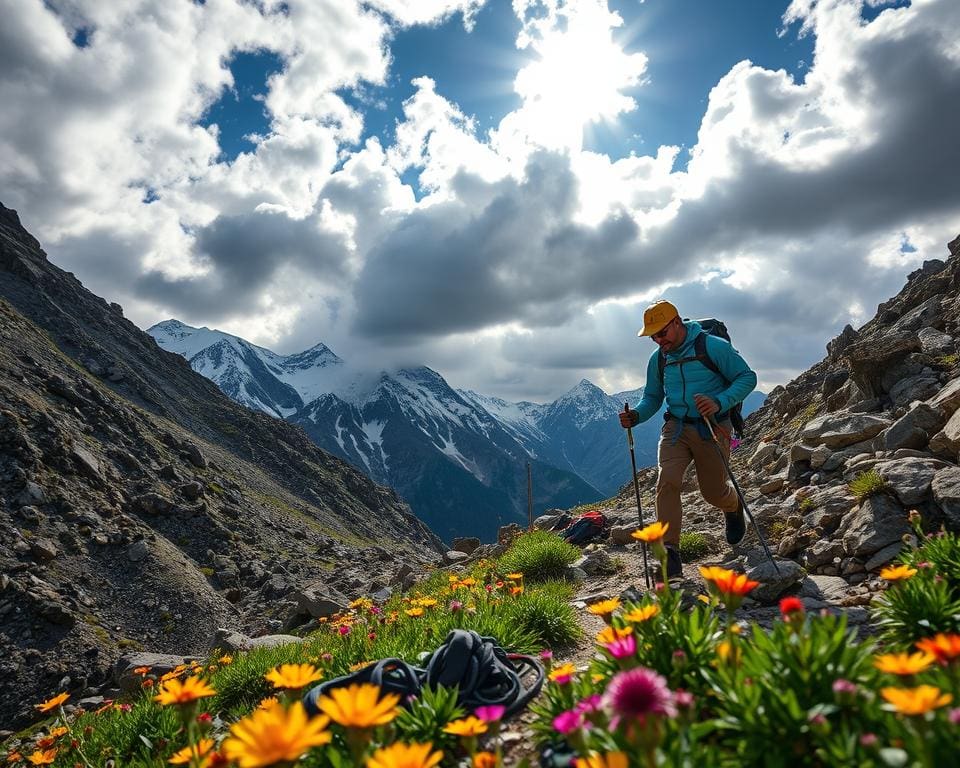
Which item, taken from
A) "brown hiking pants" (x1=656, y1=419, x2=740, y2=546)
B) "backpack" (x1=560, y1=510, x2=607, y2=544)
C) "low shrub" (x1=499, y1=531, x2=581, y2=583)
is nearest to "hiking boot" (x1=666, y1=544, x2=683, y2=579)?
"brown hiking pants" (x1=656, y1=419, x2=740, y2=546)

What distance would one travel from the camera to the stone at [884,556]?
213 inches

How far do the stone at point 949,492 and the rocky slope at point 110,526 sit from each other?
16.1 metres

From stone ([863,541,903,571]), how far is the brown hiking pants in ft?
6.19

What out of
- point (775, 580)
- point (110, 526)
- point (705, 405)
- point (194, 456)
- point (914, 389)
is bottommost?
point (775, 580)

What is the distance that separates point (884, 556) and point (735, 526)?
2488 mm

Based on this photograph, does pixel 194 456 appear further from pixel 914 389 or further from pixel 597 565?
pixel 914 389

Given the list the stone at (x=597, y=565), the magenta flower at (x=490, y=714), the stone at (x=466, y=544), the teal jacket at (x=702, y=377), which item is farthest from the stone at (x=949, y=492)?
the stone at (x=466, y=544)

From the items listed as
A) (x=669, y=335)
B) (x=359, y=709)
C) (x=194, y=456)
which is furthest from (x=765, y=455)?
(x=194, y=456)

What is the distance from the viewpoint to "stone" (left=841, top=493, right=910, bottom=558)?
5.66 m

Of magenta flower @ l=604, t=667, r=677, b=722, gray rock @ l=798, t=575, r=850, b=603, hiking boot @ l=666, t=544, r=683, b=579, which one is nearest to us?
magenta flower @ l=604, t=667, r=677, b=722

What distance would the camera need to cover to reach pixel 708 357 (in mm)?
7188

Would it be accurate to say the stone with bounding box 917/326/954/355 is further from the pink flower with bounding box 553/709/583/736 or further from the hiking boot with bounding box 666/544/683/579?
the pink flower with bounding box 553/709/583/736

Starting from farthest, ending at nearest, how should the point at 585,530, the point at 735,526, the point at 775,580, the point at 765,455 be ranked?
the point at 765,455, the point at 585,530, the point at 735,526, the point at 775,580

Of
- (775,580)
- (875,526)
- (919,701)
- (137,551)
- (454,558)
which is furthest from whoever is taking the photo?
(137,551)
